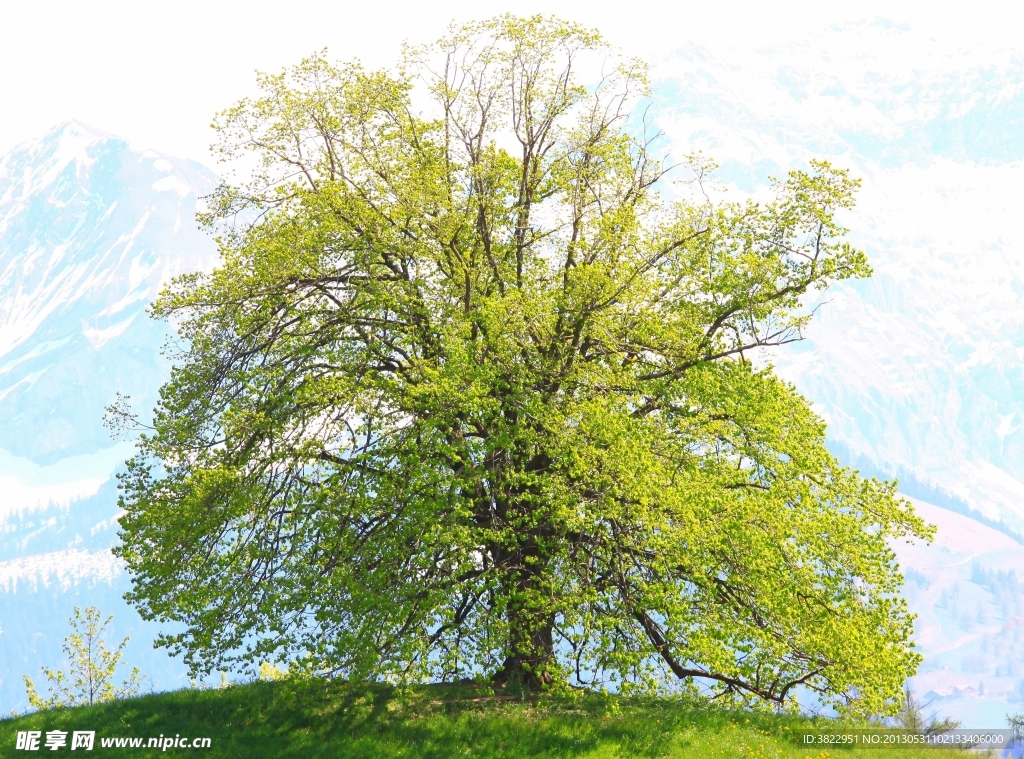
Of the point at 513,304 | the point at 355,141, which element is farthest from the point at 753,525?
the point at 355,141

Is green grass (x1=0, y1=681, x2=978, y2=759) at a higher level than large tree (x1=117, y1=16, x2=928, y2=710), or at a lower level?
lower

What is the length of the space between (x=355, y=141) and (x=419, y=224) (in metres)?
3.78

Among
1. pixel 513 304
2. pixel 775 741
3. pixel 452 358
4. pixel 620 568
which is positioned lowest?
pixel 775 741

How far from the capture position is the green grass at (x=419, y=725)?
2452 centimetres

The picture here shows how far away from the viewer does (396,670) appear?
955 inches

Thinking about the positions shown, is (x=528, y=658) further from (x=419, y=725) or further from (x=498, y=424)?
(x=498, y=424)

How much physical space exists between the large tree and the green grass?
1.13 m

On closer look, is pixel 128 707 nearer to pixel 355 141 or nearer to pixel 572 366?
pixel 572 366

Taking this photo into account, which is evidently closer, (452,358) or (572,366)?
(452,358)

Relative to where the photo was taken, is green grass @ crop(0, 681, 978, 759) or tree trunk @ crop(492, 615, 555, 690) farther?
tree trunk @ crop(492, 615, 555, 690)

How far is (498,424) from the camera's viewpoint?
1061 inches

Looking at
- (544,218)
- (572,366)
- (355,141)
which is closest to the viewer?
(572,366)

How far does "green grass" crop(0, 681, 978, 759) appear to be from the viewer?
24.5 metres

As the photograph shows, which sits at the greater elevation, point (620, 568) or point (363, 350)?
point (363, 350)
